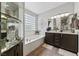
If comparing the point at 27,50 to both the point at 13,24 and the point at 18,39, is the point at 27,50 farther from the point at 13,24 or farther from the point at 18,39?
the point at 13,24

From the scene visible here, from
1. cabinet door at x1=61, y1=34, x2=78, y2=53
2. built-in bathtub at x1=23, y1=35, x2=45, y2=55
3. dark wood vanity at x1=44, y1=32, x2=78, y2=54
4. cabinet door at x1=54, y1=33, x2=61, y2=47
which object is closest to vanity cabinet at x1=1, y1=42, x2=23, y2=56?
built-in bathtub at x1=23, y1=35, x2=45, y2=55

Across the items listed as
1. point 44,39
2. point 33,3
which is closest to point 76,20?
point 44,39

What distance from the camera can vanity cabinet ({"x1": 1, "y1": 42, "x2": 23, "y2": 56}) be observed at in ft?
4.79

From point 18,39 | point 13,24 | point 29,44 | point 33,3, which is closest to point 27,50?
point 29,44

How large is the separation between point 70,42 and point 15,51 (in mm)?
791

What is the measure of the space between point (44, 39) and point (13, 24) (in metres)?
→ 0.49

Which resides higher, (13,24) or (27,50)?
(13,24)

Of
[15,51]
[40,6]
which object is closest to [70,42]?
[40,6]

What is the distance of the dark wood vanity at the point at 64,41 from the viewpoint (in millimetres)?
1581

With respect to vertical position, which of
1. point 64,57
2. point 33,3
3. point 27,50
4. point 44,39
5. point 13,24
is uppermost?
point 33,3

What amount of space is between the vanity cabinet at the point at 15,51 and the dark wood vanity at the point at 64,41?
1.23 ft

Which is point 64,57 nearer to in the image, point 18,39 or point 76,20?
point 76,20

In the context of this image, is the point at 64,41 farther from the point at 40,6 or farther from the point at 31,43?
the point at 40,6

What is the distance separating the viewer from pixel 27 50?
158cm
